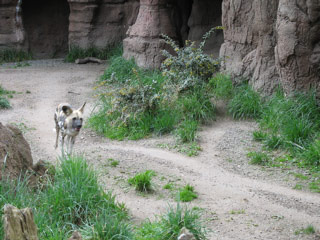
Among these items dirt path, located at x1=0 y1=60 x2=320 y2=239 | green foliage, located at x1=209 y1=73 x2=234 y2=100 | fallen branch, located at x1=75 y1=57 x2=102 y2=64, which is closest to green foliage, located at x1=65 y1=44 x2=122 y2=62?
fallen branch, located at x1=75 y1=57 x2=102 y2=64

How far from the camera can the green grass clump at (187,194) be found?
19.8 ft

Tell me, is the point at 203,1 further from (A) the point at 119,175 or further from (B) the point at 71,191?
(B) the point at 71,191

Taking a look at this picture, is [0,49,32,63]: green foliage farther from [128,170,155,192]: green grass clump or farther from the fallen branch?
[128,170,155,192]: green grass clump

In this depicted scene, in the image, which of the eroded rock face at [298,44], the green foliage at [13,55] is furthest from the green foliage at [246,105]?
the green foliage at [13,55]

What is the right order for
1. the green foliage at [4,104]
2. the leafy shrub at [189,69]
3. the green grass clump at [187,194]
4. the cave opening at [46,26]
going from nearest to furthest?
the green grass clump at [187,194], the leafy shrub at [189,69], the green foliage at [4,104], the cave opening at [46,26]

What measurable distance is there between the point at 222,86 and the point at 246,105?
2.76 ft

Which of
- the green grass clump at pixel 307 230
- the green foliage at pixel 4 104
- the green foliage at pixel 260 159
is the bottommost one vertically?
the green foliage at pixel 4 104

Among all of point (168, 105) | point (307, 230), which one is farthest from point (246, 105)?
point (307, 230)

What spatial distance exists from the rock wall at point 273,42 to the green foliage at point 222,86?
281 millimetres

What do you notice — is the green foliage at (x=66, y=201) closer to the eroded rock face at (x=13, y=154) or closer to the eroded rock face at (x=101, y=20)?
the eroded rock face at (x=13, y=154)

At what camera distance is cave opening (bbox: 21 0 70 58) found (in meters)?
18.9

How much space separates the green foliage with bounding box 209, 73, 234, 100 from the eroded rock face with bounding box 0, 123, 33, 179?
4884 millimetres

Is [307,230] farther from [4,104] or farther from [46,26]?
[46,26]

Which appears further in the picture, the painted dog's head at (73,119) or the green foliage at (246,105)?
the green foliage at (246,105)
